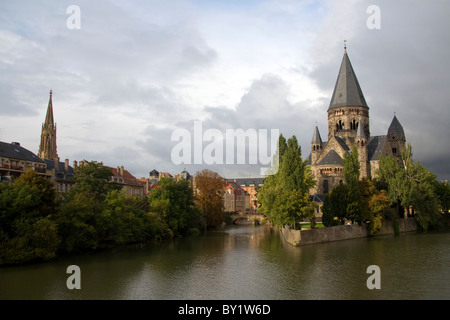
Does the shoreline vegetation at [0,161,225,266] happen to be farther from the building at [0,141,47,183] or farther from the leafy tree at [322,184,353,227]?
the leafy tree at [322,184,353,227]

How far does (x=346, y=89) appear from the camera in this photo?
99.2m

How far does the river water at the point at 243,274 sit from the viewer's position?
75.7ft

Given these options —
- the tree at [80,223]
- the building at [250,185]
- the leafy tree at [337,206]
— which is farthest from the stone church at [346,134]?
the tree at [80,223]

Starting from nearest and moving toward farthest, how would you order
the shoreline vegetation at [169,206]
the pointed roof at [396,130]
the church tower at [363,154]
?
the shoreline vegetation at [169,206] → the church tower at [363,154] → the pointed roof at [396,130]

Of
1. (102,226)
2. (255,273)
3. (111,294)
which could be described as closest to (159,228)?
(102,226)

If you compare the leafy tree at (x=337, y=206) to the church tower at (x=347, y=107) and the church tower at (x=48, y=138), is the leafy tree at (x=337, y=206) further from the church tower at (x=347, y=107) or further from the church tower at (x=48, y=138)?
the church tower at (x=48, y=138)

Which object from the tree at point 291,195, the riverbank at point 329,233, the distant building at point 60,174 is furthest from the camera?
the distant building at point 60,174

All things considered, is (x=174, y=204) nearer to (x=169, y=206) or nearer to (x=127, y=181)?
(x=169, y=206)

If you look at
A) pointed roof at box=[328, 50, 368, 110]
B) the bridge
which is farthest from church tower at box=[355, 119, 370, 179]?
the bridge

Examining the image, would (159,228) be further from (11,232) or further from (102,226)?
(11,232)

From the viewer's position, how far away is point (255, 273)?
2881cm

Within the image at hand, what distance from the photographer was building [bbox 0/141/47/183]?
48094mm

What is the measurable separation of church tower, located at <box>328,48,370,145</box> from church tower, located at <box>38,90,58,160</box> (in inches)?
2708
